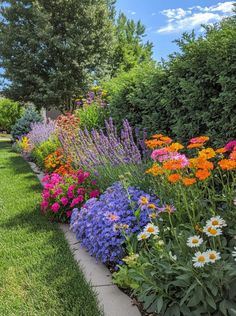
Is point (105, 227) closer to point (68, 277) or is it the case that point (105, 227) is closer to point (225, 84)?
point (68, 277)

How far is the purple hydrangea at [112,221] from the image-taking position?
2.94 metres

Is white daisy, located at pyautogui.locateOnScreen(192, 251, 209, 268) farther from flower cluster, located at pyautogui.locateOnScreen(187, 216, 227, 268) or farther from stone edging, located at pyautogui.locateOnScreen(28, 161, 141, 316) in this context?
stone edging, located at pyautogui.locateOnScreen(28, 161, 141, 316)

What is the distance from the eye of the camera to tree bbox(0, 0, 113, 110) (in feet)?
53.5

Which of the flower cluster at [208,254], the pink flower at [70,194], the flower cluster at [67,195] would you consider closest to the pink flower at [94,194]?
the flower cluster at [67,195]

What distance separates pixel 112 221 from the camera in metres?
3.07

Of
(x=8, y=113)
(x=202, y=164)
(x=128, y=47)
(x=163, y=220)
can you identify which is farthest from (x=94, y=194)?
(x=8, y=113)

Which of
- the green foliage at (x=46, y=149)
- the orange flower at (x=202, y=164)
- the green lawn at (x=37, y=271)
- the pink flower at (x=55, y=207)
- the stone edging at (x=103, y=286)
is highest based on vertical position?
the orange flower at (x=202, y=164)

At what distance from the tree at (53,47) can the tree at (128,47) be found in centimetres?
290

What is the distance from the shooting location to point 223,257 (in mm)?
2121

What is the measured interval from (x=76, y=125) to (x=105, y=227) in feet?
15.6

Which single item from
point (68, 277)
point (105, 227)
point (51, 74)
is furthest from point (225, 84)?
point (51, 74)

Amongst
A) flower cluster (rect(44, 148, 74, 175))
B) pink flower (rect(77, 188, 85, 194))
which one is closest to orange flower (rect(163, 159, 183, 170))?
pink flower (rect(77, 188, 85, 194))

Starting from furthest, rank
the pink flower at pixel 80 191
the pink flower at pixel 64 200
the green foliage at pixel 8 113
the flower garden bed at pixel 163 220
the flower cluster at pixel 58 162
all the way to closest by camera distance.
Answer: the green foliage at pixel 8 113 < the flower cluster at pixel 58 162 < the pink flower at pixel 80 191 < the pink flower at pixel 64 200 < the flower garden bed at pixel 163 220

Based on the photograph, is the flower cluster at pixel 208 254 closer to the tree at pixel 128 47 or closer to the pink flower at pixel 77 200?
the pink flower at pixel 77 200
